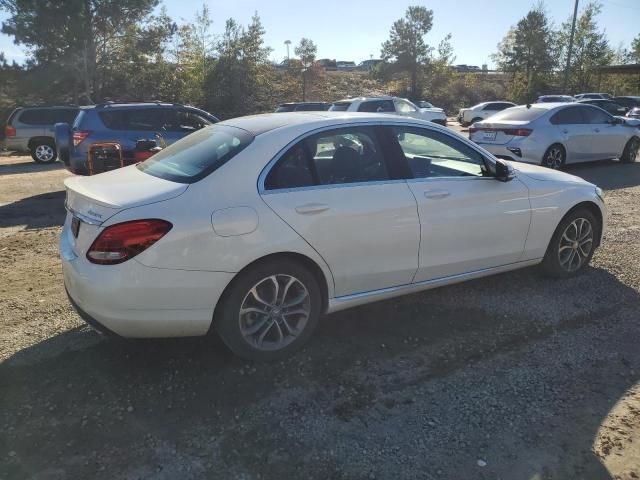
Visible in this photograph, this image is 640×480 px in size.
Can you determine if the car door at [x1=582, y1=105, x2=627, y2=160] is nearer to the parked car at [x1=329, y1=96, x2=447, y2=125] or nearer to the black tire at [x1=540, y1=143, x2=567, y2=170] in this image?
the black tire at [x1=540, y1=143, x2=567, y2=170]

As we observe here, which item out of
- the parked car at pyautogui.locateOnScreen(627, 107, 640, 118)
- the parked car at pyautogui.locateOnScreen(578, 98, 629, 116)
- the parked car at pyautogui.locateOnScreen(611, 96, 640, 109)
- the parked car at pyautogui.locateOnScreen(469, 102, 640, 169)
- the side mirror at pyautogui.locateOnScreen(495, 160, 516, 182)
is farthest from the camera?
the parked car at pyautogui.locateOnScreen(611, 96, 640, 109)

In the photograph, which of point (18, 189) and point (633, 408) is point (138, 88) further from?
point (633, 408)

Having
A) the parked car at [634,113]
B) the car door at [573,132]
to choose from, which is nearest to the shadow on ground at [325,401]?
the car door at [573,132]

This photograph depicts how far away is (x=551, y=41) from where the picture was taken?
46.5m

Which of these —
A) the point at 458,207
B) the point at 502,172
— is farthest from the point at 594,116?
the point at 458,207

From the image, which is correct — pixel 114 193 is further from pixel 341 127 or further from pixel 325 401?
pixel 325 401

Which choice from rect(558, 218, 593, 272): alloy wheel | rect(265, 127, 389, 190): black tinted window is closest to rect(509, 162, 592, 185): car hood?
rect(558, 218, 593, 272): alloy wheel

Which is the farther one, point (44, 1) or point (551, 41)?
point (551, 41)

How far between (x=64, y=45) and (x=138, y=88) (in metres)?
4.40

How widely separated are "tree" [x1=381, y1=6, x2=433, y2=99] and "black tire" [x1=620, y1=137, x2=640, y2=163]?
118 ft

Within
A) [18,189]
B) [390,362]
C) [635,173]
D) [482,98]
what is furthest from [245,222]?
[482,98]

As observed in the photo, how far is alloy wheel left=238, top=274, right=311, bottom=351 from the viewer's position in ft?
10.9

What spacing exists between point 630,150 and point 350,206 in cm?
1181

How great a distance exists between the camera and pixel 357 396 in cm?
309
